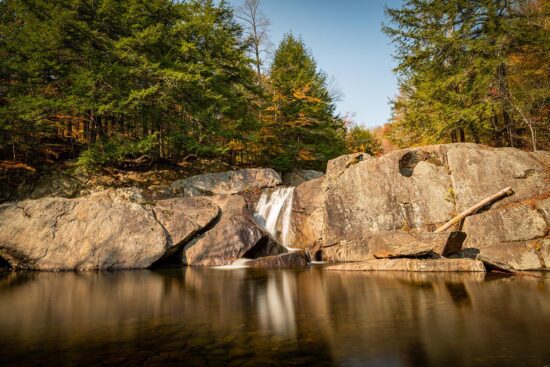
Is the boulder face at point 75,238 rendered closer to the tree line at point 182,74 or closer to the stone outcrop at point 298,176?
the tree line at point 182,74

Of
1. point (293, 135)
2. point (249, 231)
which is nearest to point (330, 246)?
point (249, 231)

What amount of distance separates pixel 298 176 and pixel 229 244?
11.4 m

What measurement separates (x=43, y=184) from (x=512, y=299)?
17.0 m

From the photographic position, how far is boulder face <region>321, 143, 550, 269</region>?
8.77 meters

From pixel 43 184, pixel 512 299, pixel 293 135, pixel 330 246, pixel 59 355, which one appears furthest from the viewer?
pixel 293 135

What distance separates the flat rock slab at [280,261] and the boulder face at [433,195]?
146 centimetres

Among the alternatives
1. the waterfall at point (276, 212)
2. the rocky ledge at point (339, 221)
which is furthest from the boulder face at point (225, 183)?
the rocky ledge at point (339, 221)

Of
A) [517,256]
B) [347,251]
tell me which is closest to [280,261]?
[347,251]

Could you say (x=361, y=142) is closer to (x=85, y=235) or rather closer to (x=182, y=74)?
(x=182, y=74)

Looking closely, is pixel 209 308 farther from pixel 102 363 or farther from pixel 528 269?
pixel 528 269

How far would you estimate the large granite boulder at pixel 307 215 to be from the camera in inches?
469

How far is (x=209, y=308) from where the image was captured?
15.8 ft

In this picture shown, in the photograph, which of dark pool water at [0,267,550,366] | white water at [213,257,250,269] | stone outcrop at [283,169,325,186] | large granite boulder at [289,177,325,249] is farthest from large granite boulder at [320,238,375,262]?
stone outcrop at [283,169,325,186]

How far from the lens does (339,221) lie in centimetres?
1123
